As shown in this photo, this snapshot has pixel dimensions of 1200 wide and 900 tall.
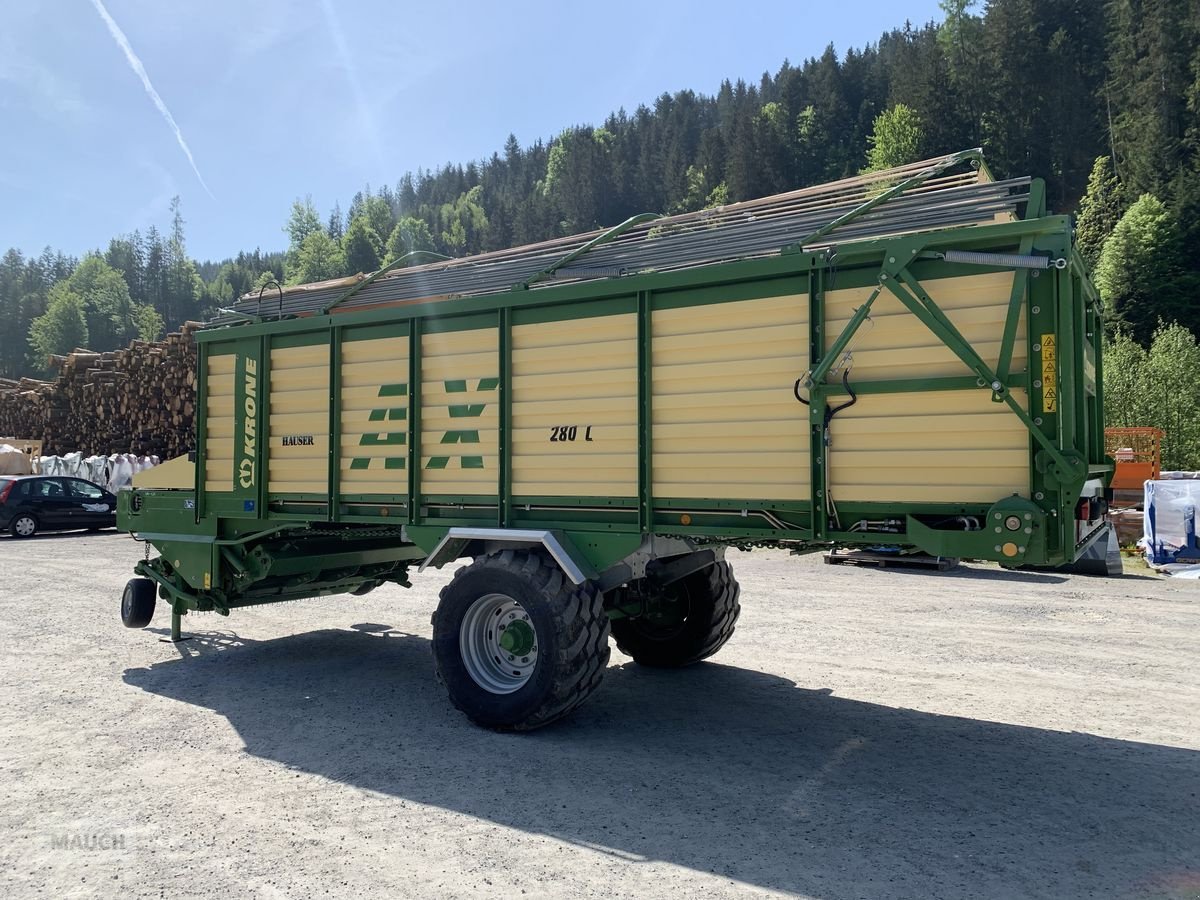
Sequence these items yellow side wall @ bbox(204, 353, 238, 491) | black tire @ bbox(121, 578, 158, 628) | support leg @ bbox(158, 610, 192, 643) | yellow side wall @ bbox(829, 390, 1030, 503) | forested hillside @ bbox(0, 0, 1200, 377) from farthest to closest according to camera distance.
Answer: forested hillside @ bbox(0, 0, 1200, 377)
support leg @ bbox(158, 610, 192, 643)
black tire @ bbox(121, 578, 158, 628)
yellow side wall @ bbox(204, 353, 238, 491)
yellow side wall @ bbox(829, 390, 1030, 503)

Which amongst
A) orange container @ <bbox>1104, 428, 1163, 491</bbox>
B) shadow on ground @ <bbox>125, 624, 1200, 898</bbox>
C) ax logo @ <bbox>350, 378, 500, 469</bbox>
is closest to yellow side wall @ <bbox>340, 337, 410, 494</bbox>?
ax logo @ <bbox>350, 378, 500, 469</bbox>

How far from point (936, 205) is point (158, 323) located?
110260mm

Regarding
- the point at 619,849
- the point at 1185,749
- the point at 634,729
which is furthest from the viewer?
the point at 634,729

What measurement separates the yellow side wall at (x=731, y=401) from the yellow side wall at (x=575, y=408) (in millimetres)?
194

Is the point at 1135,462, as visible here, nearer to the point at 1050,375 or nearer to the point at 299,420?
the point at 1050,375

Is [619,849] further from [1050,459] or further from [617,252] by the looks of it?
[617,252]

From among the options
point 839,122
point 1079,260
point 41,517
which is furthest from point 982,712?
point 839,122

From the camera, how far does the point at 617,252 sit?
5.59 m

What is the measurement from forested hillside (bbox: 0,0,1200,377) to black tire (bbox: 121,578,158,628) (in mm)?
53819

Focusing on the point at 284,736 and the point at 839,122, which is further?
the point at 839,122

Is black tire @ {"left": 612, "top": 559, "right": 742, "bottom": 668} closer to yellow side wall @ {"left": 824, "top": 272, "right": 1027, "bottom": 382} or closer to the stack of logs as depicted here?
yellow side wall @ {"left": 824, "top": 272, "right": 1027, "bottom": 382}

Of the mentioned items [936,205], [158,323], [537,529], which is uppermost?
[158,323]

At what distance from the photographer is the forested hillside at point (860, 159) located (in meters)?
53.3

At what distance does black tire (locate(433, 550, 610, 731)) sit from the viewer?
501 centimetres
